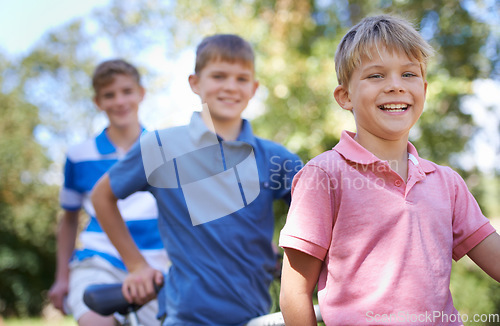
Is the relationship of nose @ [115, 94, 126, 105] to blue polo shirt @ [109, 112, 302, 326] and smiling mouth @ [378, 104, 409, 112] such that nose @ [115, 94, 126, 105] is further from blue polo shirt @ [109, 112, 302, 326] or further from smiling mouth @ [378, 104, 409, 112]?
smiling mouth @ [378, 104, 409, 112]

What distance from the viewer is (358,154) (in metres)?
1.46

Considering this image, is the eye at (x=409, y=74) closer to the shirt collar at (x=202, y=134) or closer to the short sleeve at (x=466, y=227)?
the short sleeve at (x=466, y=227)

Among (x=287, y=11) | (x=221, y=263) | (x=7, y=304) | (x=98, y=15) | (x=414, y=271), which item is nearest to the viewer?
(x=414, y=271)

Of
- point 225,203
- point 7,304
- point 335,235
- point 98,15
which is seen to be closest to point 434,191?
point 335,235

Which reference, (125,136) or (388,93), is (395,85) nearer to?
(388,93)

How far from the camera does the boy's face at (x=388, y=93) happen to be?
1.47 meters

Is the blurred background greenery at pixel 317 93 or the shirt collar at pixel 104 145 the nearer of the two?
the shirt collar at pixel 104 145

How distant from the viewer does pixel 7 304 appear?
40.9 ft

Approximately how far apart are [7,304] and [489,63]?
11656 mm

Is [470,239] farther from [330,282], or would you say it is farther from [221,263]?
[221,263]

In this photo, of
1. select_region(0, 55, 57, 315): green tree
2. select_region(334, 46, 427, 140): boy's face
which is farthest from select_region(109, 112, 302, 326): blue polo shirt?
select_region(0, 55, 57, 315): green tree

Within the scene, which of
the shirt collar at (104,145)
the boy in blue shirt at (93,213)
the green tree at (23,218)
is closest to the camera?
the boy in blue shirt at (93,213)

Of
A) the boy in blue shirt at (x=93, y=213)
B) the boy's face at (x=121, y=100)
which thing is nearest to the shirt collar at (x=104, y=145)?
the boy in blue shirt at (x=93, y=213)

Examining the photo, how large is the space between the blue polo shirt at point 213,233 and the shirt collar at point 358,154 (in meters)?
0.75
